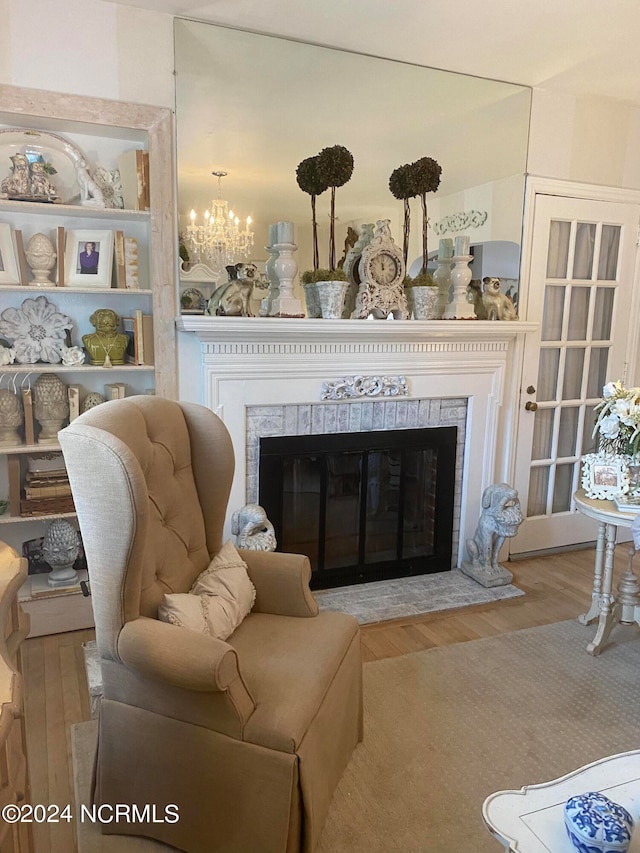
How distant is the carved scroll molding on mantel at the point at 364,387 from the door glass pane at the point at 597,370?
1335mm

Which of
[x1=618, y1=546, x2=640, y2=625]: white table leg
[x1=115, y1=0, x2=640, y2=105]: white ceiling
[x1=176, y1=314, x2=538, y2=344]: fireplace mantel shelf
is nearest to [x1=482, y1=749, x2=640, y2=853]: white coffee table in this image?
[x1=618, y1=546, x2=640, y2=625]: white table leg

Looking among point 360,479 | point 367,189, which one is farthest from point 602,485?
point 367,189

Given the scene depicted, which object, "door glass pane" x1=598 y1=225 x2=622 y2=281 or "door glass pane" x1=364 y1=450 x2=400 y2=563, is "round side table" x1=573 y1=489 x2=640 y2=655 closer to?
"door glass pane" x1=364 y1=450 x2=400 y2=563

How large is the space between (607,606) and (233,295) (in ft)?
6.98

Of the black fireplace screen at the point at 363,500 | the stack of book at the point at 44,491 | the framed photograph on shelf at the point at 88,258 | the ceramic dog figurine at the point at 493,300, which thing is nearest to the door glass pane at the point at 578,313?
the ceramic dog figurine at the point at 493,300

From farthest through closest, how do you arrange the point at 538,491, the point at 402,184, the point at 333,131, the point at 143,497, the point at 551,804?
the point at 538,491
the point at 402,184
the point at 333,131
the point at 143,497
the point at 551,804

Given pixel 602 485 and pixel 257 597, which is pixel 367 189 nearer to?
pixel 602 485

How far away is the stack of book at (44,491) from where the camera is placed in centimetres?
266

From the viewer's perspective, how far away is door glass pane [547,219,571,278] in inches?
139

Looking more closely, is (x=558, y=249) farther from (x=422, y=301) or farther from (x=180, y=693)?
(x=180, y=693)

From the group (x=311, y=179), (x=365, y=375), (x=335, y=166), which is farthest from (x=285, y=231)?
(x=365, y=375)

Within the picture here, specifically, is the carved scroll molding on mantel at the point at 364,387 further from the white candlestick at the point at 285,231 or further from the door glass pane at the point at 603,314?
the door glass pane at the point at 603,314

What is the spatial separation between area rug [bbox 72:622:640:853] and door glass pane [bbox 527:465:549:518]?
3.40ft

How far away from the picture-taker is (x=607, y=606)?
107 inches
